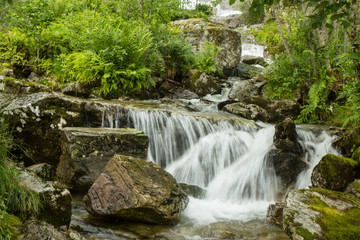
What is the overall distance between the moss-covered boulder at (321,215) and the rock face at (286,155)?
5.12ft

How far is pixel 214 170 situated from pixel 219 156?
1.30ft

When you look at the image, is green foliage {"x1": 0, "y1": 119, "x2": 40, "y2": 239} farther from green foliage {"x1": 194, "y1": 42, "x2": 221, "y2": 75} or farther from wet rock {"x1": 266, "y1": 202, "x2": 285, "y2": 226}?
→ green foliage {"x1": 194, "y1": 42, "x2": 221, "y2": 75}

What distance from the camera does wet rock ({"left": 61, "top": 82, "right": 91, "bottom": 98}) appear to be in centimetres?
872

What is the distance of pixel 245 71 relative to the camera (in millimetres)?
15258

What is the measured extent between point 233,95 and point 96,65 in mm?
5308

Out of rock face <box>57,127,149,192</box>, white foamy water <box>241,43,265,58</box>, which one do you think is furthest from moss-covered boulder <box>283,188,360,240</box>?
white foamy water <box>241,43,265,58</box>

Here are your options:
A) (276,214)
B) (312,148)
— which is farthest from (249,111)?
(276,214)

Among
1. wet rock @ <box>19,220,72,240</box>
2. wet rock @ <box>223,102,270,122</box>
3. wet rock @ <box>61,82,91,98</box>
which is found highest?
wet rock @ <box>61,82,91,98</box>

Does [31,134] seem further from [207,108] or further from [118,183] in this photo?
[207,108]

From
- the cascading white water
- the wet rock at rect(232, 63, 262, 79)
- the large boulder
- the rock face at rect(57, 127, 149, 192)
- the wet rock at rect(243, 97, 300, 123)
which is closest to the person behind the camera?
the rock face at rect(57, 127, 149, 192)

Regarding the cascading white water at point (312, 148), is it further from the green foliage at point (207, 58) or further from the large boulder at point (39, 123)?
the green foliage at point (207, 58)

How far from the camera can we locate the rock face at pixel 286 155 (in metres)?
5.57

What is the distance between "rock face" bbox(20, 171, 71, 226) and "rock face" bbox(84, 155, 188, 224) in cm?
65

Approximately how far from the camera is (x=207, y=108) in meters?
9.38
